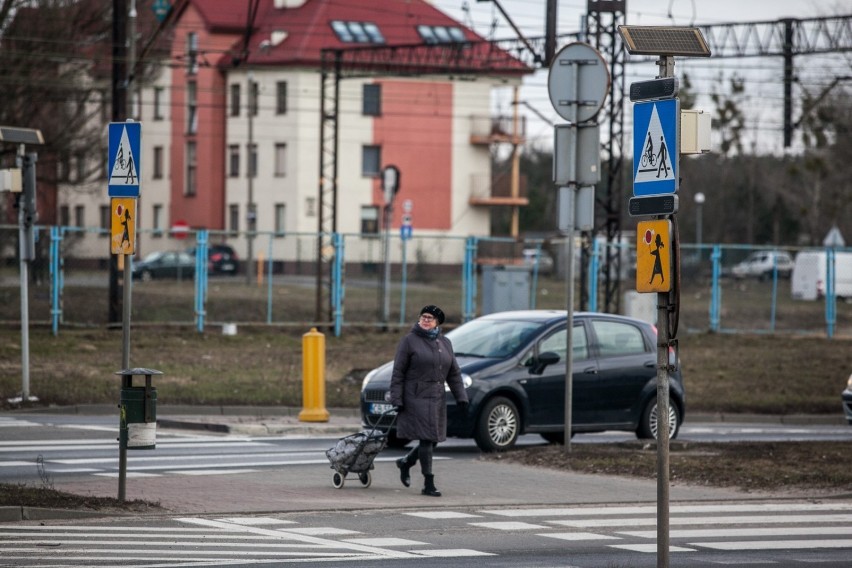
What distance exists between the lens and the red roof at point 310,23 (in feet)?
239

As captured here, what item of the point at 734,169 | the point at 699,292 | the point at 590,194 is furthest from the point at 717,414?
the point at 734,169

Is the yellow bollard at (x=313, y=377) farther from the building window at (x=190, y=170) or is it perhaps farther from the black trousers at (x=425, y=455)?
the building window at (x=190, y=170)

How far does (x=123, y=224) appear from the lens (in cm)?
1281

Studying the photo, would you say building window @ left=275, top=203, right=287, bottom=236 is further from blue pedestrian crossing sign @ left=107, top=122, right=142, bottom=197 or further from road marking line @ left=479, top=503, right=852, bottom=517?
blue pedestrian crossing sign @ left=107, top=122, right=142, bottom=197

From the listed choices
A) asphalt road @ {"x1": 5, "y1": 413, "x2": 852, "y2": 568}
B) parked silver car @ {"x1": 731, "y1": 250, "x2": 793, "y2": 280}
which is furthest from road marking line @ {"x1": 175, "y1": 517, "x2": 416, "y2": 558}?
parked silver car @ {"x1": 731, "y1": 250, "x2": 793, "y2": 280}

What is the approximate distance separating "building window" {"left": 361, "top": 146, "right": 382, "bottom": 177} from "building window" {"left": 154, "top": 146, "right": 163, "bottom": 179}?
12.5 metres

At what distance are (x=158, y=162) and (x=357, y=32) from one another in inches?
600

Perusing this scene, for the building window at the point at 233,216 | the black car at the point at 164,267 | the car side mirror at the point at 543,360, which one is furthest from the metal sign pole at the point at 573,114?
the building window at the point at 233,216

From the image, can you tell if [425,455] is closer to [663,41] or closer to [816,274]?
[663,41]

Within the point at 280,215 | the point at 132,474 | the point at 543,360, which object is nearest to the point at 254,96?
the point at 280,215

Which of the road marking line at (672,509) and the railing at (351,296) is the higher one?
the railing at (351,296)

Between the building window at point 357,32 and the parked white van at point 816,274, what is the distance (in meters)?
22.7

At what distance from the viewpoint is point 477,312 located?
3941cm

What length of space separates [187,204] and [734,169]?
1481 inches
